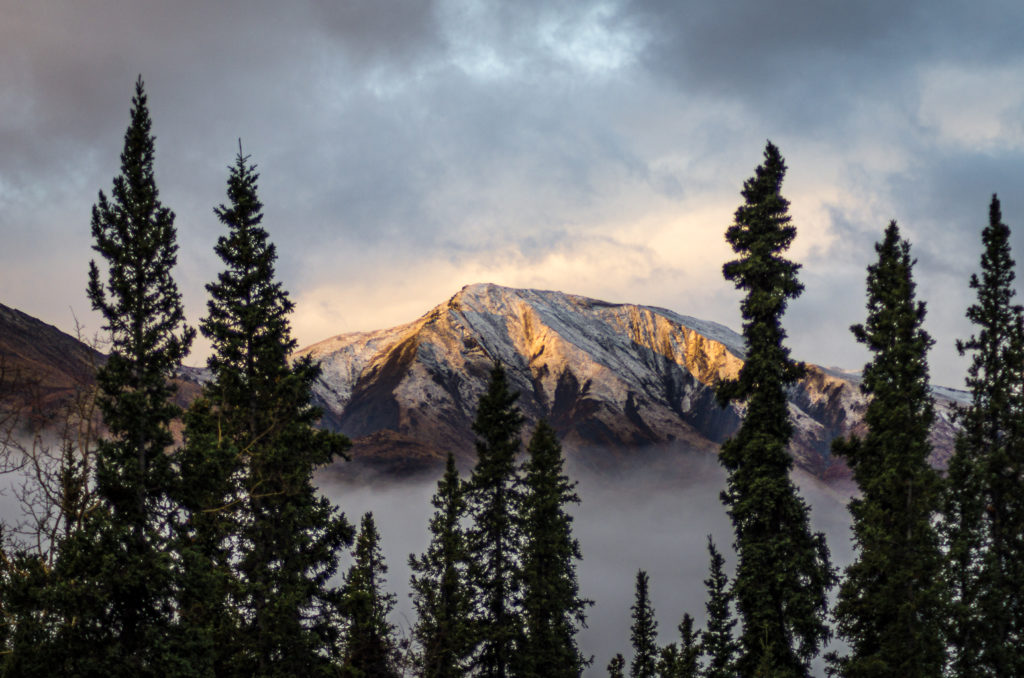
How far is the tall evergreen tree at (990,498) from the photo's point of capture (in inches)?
974

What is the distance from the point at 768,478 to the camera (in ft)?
72.5

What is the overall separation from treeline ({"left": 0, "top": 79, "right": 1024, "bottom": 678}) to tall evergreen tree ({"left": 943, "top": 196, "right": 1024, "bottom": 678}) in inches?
2.6

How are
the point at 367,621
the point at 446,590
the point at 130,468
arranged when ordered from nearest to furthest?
the point at 130,468
the point at 367,621
the point at 446,590

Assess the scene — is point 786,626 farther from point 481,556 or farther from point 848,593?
point 481,556

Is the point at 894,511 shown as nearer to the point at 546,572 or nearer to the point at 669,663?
the point at 546,572

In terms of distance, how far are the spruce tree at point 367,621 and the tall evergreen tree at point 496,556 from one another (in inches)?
147

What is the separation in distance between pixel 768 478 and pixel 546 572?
16.1m

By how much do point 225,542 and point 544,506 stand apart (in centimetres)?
1573

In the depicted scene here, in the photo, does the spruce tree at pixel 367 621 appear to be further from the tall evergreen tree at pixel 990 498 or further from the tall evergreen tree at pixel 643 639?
the tall evergreen tree at pixel 643 639

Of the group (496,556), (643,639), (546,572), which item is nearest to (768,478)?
(496,556)

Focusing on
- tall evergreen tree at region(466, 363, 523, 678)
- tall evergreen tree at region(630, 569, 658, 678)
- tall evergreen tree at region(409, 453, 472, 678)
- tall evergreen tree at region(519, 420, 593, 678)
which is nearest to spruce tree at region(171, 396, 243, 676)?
tall evergreen tree at region(409, 453, 472, 678)

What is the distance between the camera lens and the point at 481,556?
109ft

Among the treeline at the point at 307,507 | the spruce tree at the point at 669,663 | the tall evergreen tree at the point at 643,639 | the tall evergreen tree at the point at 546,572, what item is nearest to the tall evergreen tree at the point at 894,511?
the treeline at the point at 307,507

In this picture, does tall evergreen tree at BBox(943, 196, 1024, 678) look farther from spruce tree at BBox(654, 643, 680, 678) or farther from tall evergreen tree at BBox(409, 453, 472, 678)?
spruce tree at BBox(654, 643, 680, 678)
